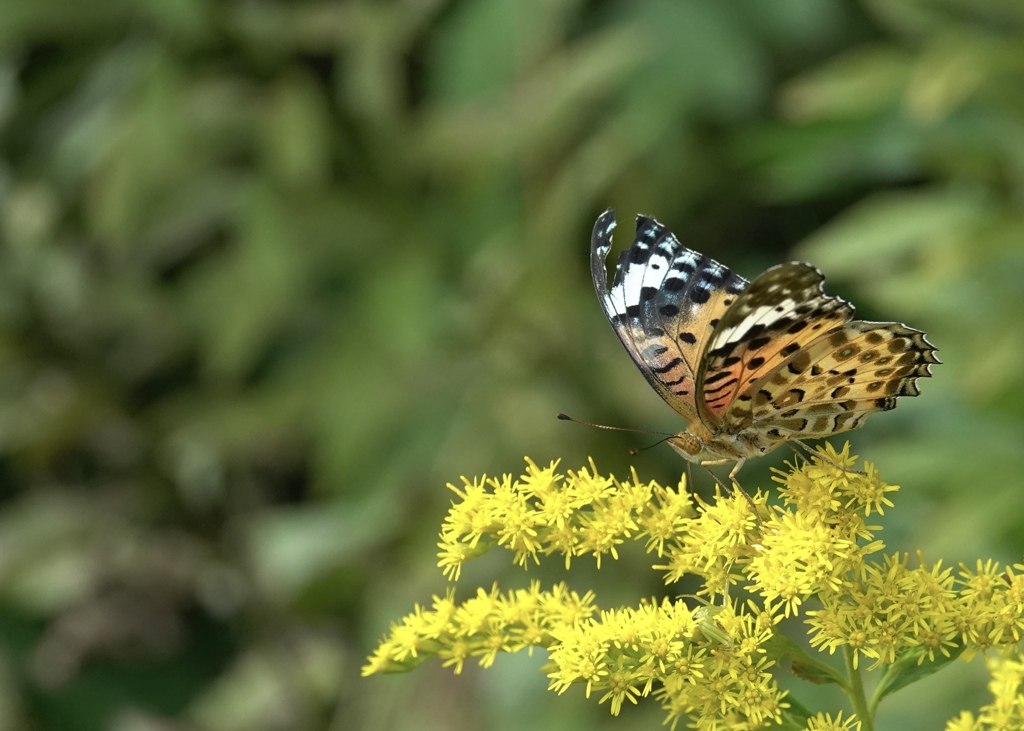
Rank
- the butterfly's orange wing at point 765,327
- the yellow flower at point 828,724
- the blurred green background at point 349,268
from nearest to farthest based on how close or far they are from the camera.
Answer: the yellow flower at point 828,724
the butterfly's orange wing at point 765,327
the blurred green background at point 349,268

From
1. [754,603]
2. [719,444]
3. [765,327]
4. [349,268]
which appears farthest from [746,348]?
[349,268]

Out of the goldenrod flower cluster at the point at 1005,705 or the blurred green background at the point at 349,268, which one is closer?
the goldenrod flower cluster at the point at 1005,705

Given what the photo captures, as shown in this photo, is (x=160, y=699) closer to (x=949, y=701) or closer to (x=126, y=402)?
(x=126, y=402)

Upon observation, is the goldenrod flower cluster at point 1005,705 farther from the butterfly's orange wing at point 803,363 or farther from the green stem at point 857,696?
the butterfly's orange wing at point 803,363

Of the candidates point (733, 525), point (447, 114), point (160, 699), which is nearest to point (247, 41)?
point (447, 114)

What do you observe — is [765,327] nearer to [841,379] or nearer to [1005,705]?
[841,379]

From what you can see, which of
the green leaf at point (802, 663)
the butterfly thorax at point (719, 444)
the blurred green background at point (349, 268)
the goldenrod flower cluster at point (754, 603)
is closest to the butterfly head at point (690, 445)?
the butterfly thorax at point (719, 444)

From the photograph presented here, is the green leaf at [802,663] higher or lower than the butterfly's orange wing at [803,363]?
lower
